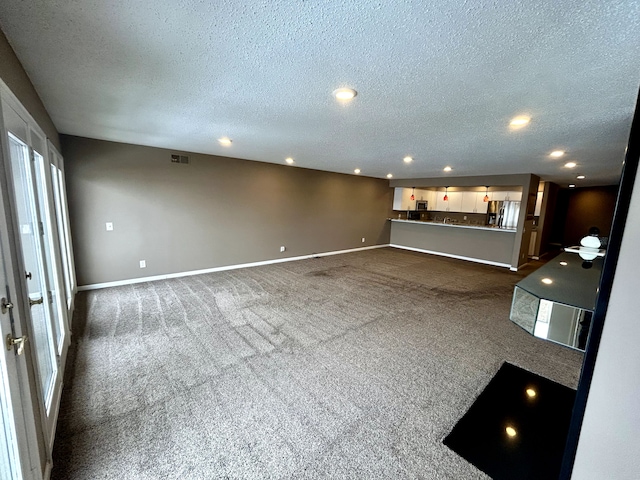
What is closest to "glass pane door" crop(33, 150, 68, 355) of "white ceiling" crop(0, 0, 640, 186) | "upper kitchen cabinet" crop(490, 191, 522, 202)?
"white ceiling" crop(0, 0, 640, 186)

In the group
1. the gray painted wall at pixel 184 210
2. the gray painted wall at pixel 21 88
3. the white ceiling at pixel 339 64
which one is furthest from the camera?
the gray painted wall at pixel 184 210

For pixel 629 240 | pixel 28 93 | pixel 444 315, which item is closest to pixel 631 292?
pixel 629 240

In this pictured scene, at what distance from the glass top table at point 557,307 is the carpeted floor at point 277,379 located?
859mm

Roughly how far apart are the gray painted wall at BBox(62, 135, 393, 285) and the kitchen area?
2713 mm

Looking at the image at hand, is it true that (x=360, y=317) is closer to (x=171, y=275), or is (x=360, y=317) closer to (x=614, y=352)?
Answer: (x=614, y=352)

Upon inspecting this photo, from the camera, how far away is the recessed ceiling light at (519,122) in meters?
2.49

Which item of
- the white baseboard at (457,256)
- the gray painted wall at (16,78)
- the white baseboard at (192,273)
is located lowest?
the white baseboard at (192,273)

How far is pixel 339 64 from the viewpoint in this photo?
1662mm

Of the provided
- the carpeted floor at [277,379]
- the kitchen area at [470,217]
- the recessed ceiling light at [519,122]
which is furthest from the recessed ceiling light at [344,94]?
the kitchen area at [470,217]

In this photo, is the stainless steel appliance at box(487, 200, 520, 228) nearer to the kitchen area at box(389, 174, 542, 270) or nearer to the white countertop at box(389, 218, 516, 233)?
the kitchen area at box(389, 174, 542, 270)

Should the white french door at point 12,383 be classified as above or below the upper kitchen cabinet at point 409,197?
below

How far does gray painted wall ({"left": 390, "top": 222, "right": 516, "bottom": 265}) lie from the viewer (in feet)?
22.1

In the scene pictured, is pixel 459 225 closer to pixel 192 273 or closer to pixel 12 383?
pixel 192 273

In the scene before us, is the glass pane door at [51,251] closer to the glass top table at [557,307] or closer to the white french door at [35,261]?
the white french door at [35,261]
